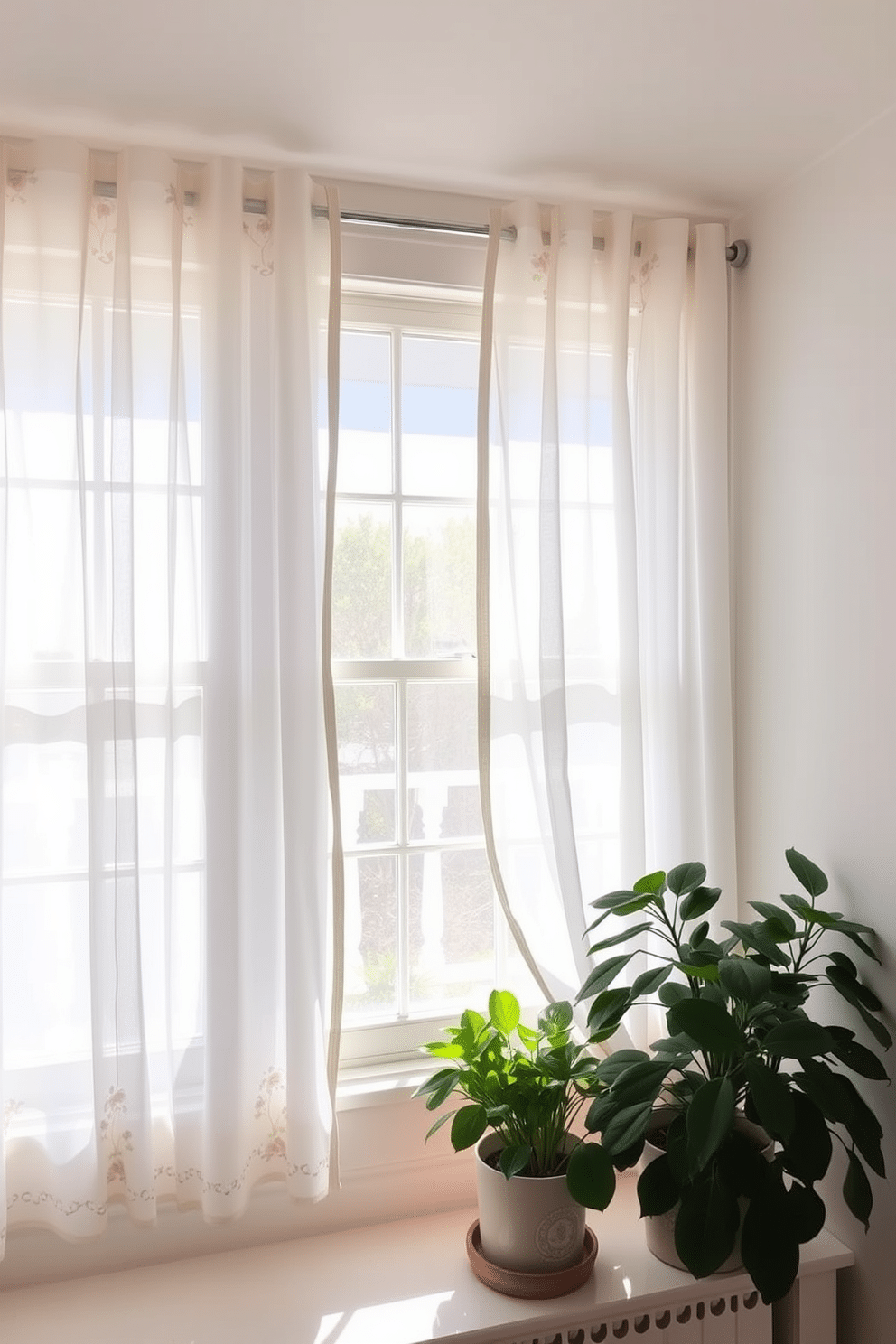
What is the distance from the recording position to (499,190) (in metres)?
2.15

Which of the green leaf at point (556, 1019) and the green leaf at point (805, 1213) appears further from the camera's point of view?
the green leaf at point (556, 1019)

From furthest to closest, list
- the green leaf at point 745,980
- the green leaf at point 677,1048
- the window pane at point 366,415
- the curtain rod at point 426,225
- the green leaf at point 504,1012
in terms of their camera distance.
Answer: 1. the window pane at point 366,415
2. the curtain rod at point 426,225
3. the green leaf at point 504,1012
4. the green leaf at point 677,1048
5. the green leaf at point 745,980

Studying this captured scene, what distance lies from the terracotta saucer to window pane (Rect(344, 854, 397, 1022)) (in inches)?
21.1

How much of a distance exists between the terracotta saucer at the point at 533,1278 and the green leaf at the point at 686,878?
2.23 ft

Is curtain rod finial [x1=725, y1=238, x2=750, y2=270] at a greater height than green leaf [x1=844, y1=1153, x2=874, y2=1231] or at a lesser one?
greater

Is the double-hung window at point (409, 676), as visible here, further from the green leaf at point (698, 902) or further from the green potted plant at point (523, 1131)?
the green leaf at point (698, 902)

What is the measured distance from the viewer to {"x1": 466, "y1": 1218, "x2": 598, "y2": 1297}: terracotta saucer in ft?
5.81

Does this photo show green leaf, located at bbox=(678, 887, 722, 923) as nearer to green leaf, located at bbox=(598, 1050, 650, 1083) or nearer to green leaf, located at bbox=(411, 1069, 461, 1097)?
green leaf, located at bbox=(598, 1050, 650, 1083)

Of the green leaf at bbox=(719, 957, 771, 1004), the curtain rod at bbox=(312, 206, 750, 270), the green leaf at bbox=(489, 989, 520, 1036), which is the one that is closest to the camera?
the green leaf at bbox=(719, 957, 771, 1004)

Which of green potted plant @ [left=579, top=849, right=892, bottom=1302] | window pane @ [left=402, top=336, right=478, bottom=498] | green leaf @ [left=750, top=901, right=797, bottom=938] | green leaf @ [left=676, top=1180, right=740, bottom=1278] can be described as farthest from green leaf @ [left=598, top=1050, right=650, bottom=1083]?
window pane @ [left=402, top=336, right=478, bottom=498]

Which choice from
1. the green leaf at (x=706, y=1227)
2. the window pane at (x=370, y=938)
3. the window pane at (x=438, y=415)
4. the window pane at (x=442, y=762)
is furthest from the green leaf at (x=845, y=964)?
the window pane at (x=438, y=415)

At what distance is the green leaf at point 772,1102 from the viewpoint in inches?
58.2

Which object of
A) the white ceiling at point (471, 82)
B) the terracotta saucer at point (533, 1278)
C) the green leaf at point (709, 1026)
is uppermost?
the white ceiling at point (471, 82)

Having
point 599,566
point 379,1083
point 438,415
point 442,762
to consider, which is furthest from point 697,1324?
point 438,415
